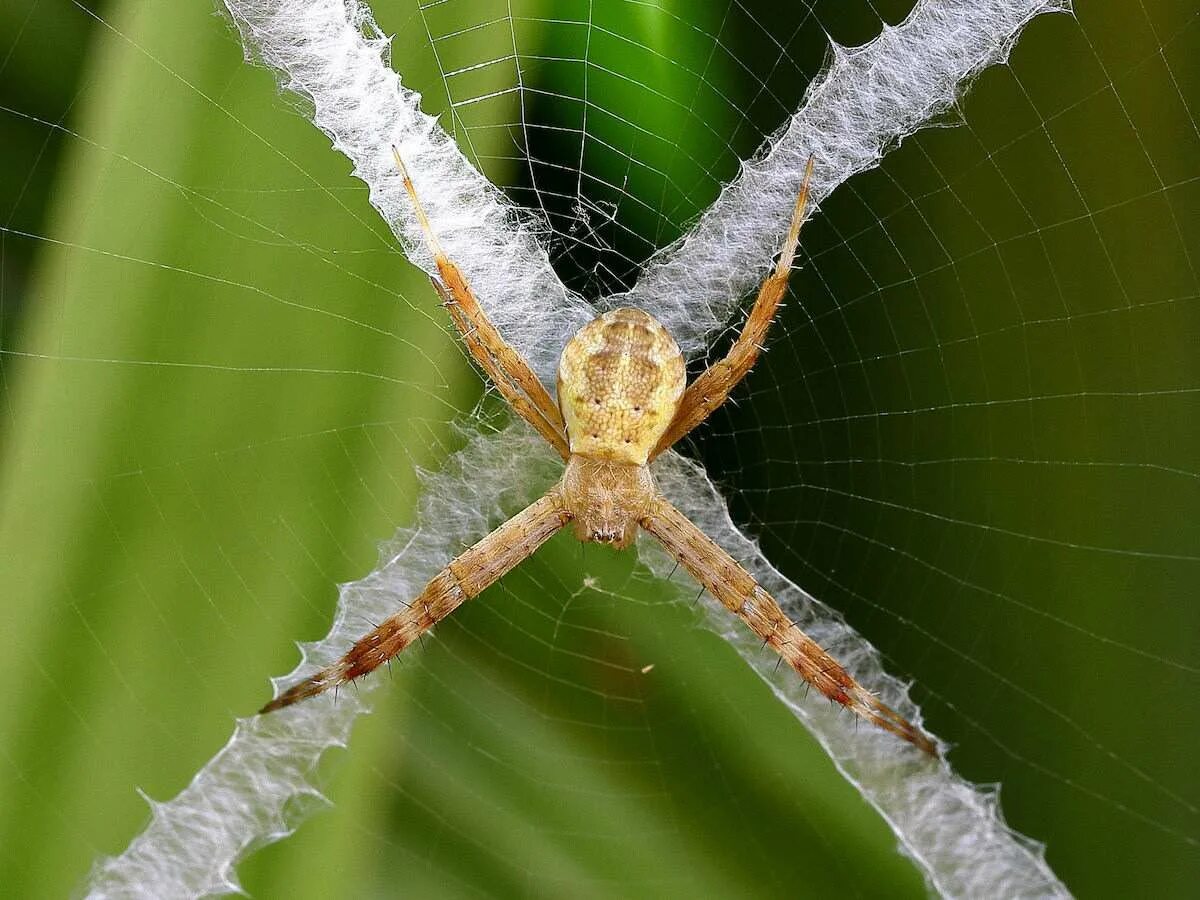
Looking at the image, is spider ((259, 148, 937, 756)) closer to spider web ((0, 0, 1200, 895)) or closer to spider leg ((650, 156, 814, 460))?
spider leg ((650, 156, 814, 460))

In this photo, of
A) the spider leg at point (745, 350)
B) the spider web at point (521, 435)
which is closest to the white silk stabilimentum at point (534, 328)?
the spider web at point (521, 435)

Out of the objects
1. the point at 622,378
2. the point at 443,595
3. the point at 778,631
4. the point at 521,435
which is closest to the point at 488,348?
the point at 622,378

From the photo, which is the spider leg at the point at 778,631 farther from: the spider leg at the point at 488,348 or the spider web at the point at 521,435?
the spider leg at the point at 488,348

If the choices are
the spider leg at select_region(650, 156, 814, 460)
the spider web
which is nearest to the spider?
the spider leg at select_region(650, 156, 814, 460)

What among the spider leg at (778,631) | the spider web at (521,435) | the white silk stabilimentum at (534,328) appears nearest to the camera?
the spider web at (521,435)

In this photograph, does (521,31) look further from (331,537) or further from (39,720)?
(39,720)

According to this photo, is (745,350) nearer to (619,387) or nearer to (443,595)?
(619,387)

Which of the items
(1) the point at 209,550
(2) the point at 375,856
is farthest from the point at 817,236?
(2) the point at 375,856
